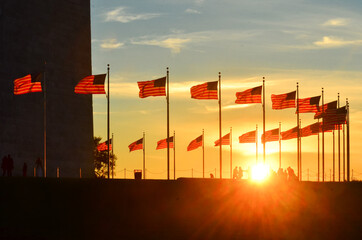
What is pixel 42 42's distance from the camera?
61.4 metres

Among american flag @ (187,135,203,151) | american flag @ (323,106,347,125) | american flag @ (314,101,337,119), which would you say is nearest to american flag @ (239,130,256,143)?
american flag @ (187,135,203,151)

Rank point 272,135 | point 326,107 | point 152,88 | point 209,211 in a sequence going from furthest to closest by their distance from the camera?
point 272,135
point 326,107
point 152,88
point 209,211

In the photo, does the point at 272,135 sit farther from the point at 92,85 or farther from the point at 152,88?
the point at 92,85

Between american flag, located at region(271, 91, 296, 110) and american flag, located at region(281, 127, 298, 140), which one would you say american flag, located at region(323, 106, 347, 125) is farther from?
american flag, located at region(281, 127, 298, 140)

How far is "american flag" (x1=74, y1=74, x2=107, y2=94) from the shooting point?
147ft

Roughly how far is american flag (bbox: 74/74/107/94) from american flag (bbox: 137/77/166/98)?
2285 millimetres

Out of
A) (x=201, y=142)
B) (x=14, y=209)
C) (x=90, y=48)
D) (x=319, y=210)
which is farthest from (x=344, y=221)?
(x=90, y=48)

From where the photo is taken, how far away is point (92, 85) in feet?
148

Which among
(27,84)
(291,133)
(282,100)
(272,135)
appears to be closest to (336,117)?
(282,100)

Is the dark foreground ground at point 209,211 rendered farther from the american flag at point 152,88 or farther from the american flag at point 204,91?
the american flag at point 204,91

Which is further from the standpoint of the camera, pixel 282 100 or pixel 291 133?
pixel 291 133

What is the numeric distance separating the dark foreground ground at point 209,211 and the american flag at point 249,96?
12568 mm

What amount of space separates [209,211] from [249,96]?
1388 centimetres

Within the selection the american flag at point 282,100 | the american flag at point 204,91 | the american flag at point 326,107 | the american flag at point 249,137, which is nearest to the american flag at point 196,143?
the american flag at point 249,137
